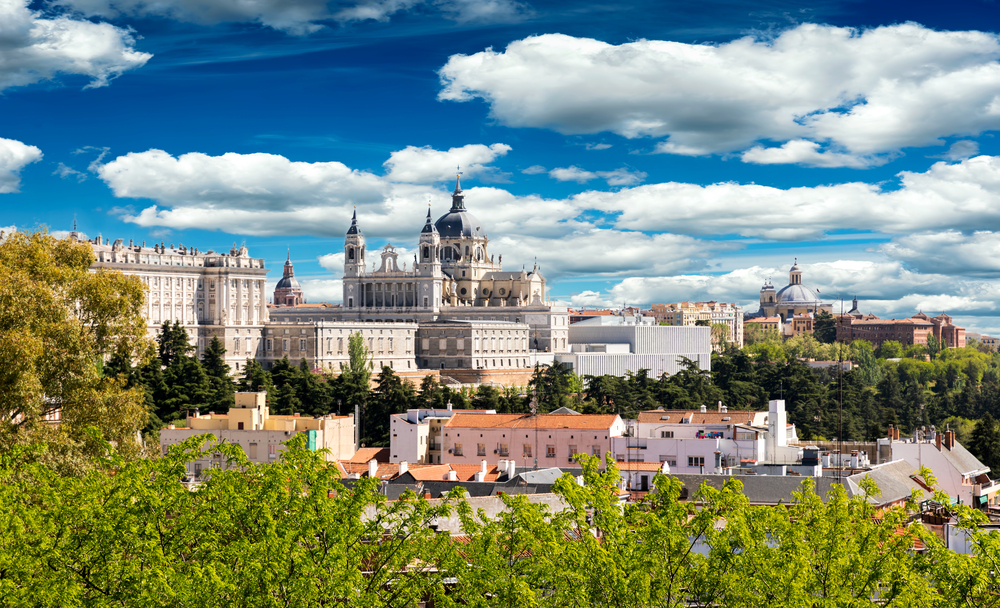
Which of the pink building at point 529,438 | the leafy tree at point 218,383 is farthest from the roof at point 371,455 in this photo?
the leafy tree at point 218,383

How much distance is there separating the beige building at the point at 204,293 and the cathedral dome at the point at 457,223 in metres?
40.8

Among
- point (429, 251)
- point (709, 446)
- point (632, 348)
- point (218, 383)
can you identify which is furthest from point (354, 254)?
point (709, 446)

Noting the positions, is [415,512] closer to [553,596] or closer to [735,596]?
[553,596]

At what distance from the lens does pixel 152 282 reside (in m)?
119

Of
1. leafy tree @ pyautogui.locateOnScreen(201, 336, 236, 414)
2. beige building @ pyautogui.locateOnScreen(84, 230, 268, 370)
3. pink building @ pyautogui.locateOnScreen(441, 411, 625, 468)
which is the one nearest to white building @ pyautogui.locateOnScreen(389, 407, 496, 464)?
pink building @ pyautogui.locateOnScreen(441, 411, 625, 468)

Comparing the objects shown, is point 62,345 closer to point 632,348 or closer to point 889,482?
point 889,482

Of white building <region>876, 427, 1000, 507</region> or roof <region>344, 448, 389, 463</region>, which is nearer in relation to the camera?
white building <region>876, 427, 1000, 507</region>

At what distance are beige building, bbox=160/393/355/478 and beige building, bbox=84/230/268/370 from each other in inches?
2100

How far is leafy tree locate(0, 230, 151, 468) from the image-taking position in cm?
2727

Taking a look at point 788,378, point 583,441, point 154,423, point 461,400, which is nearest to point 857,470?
point 583,441

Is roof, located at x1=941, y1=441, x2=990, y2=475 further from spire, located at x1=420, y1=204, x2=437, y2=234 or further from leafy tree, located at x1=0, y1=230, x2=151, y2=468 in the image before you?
spire, located at x1=420, y1=204, x2=437, y2=234

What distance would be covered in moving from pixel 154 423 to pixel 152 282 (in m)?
54.7

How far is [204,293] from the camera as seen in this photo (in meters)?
126

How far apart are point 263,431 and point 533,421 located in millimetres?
13956
